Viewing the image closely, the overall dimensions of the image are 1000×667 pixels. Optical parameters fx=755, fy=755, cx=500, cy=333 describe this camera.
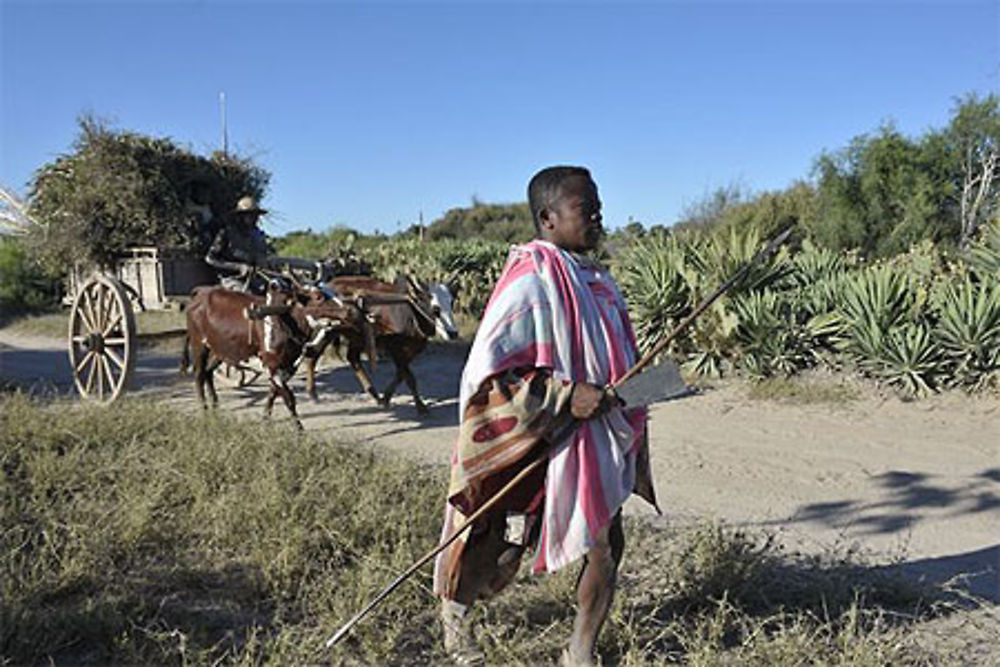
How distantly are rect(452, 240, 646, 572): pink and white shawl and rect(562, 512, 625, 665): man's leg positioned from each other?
0.10 metres

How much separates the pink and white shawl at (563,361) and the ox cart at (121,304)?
18.9 feet

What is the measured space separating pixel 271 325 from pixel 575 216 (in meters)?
5.02

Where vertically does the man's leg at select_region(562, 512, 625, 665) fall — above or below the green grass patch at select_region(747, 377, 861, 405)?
above

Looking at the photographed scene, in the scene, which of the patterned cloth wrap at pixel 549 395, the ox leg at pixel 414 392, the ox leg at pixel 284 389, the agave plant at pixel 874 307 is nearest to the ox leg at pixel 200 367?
the ox leg at pixel 284 389

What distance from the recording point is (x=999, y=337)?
773cm

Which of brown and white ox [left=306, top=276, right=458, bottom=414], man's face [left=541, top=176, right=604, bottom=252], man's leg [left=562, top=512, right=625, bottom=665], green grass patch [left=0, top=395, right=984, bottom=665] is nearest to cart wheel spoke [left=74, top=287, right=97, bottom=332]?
brown and white ox [left=306, top=276, right=458, bottom=414]

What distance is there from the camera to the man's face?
2.62m

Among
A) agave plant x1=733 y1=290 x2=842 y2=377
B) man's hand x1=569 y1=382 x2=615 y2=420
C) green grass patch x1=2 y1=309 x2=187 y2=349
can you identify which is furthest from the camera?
green grass patch x1=2 y1=309 x2=187 y2=349

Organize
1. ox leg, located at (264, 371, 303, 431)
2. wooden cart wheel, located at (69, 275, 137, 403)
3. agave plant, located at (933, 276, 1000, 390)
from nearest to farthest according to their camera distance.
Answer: ox leg, located at (264, 371, 303, 431) < wooden cart wheel, located at (69, 275, 137, 403) < agave plant, located at (933, 276, 1000, 390)

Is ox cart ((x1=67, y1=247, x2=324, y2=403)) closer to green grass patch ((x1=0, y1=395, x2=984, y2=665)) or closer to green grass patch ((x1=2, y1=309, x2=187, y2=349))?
green grass patch ((x1=0, y1=395, x2=984, y2=665))

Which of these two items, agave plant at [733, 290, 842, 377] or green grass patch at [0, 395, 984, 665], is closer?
green grass patch at [0, 395, 984, 665]

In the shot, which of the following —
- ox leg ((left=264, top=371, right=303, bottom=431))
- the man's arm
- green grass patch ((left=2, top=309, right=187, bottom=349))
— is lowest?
ox leg ((left=264, top=371, right=303, bottom=431))

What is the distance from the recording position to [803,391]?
847 cm

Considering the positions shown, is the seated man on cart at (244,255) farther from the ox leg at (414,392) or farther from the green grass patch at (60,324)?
the green grass patch at (60,324)
